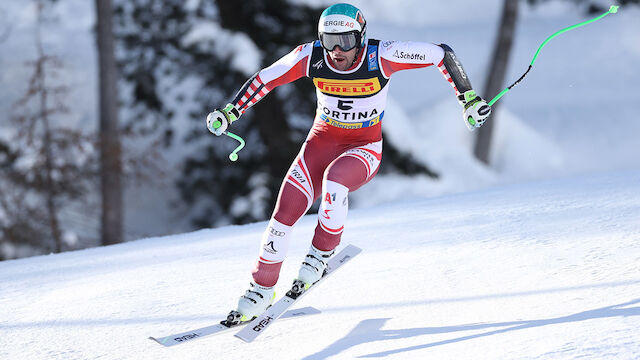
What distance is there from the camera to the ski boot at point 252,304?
11.5 ft

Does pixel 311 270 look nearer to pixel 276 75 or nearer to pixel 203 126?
pixel 276 75

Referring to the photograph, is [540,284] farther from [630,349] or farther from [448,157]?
[448,157]

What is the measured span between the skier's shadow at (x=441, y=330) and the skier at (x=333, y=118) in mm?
470

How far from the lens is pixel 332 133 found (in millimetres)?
3775

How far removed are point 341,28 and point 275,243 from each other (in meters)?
1.13

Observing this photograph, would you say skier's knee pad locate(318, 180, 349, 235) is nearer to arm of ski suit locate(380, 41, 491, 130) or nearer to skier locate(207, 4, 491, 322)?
skier locate(207, 4, 491, 322)

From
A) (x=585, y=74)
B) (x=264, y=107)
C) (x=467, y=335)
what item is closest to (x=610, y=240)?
(x=467, y=335)

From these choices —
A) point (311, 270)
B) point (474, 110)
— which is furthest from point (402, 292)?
point (474, 110)

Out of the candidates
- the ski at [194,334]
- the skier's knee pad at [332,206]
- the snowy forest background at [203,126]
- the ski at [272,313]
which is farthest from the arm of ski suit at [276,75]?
the snowy forest background at [203,126]

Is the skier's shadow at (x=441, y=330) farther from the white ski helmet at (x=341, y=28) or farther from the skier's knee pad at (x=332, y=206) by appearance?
the white ski helmet at (x=341, y=28)

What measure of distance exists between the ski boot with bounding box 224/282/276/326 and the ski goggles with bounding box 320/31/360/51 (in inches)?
51.0

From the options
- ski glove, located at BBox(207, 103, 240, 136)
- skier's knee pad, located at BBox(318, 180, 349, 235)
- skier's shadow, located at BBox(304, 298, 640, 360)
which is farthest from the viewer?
ski glove, located at BBox(207, 103, 240, 136)

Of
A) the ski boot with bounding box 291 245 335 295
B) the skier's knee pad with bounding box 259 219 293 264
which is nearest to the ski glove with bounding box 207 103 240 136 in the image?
the skier's knee pad with bounding box 259 219 293 264

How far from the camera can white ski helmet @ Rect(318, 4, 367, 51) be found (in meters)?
3.51
